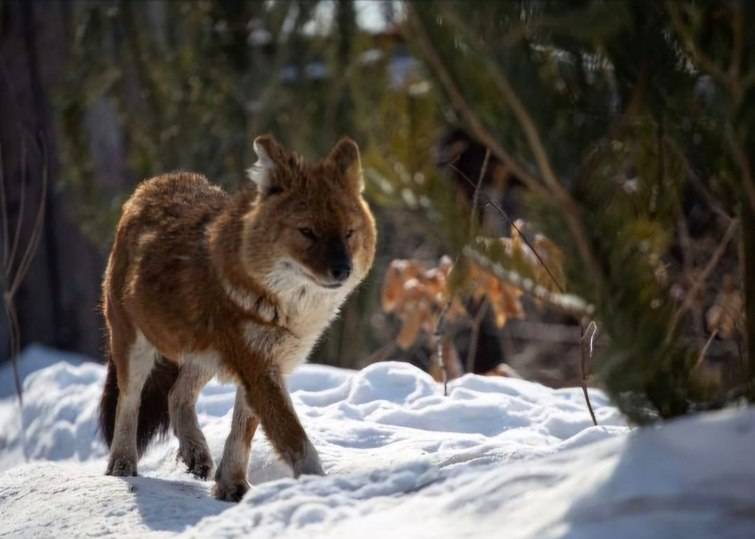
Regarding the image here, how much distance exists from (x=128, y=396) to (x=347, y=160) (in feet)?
5.03

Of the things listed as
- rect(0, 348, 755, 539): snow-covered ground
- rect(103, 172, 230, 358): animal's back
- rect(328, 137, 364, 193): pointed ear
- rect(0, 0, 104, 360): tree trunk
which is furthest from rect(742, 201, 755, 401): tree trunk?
rect(0, 0, 104, 360): tree trunk

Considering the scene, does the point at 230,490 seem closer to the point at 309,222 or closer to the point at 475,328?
the point at 309,222

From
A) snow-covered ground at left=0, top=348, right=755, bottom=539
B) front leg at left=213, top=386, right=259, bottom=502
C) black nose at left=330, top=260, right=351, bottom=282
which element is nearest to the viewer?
snow-covered ground at left=0, top=348, right=755, bottom=539

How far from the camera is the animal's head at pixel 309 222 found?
5.05 m

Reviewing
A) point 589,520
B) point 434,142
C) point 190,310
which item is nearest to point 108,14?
point 190,310

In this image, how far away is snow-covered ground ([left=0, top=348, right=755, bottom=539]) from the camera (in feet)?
9.35

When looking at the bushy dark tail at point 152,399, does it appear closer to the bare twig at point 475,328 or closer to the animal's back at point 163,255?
the animal's back at point 163,255

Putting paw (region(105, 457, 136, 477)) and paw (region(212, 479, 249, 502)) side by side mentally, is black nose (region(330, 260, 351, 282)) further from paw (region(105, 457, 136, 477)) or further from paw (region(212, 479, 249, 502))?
paw (region(105, 457, 136, 477))

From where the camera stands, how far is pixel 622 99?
335cm

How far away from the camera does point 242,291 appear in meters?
5.13

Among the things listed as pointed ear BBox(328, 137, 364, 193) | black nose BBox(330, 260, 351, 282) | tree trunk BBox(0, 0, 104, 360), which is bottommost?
tree trunk BBox(0, 0, 104, 360)

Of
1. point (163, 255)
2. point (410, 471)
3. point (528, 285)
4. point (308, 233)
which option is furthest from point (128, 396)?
point (528, 285)

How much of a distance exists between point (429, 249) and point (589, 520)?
28.5 ft

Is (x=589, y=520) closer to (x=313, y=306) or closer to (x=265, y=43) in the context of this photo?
(x=313, y=306)
